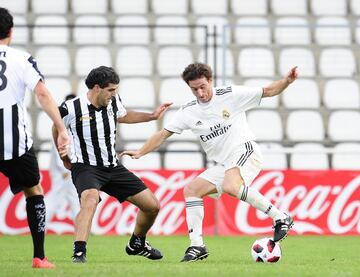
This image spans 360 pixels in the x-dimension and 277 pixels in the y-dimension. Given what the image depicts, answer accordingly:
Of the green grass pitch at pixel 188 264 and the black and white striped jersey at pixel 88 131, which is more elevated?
the black and white striped jersey at pixel 88 131

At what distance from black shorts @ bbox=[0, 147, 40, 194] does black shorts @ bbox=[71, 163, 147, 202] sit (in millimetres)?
1189

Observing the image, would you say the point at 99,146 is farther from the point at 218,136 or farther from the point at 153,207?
the point at 218,136

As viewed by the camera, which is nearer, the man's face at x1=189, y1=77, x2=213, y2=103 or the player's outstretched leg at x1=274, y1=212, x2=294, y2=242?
the player's outstretched leg at x1=274, y1=212, x2=294, y2=242

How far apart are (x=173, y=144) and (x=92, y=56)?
2497 millimetres

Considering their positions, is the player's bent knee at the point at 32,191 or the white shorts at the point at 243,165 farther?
the white shorts at the point at 243,165

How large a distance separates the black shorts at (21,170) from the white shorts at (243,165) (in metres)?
2.29

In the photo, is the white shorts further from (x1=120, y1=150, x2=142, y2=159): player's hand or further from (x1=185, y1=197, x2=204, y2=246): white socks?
(x1=120, y1=150, x2=142, y2=159): player's hand

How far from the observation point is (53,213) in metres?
14.3

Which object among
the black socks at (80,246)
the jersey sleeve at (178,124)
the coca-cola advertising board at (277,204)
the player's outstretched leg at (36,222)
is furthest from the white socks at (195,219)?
the coca-cola advertising board at (277,204)

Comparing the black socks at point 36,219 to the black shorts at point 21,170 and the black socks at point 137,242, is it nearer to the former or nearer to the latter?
the black shorts at point 21,170

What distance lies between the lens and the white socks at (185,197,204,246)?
9148 mm

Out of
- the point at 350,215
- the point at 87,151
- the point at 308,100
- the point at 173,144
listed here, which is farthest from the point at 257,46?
the point at 87,151

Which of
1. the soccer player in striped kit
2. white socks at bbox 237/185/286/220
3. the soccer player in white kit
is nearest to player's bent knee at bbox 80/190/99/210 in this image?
the soccer player in striped kit

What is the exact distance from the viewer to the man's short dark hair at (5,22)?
7379 millimetres
